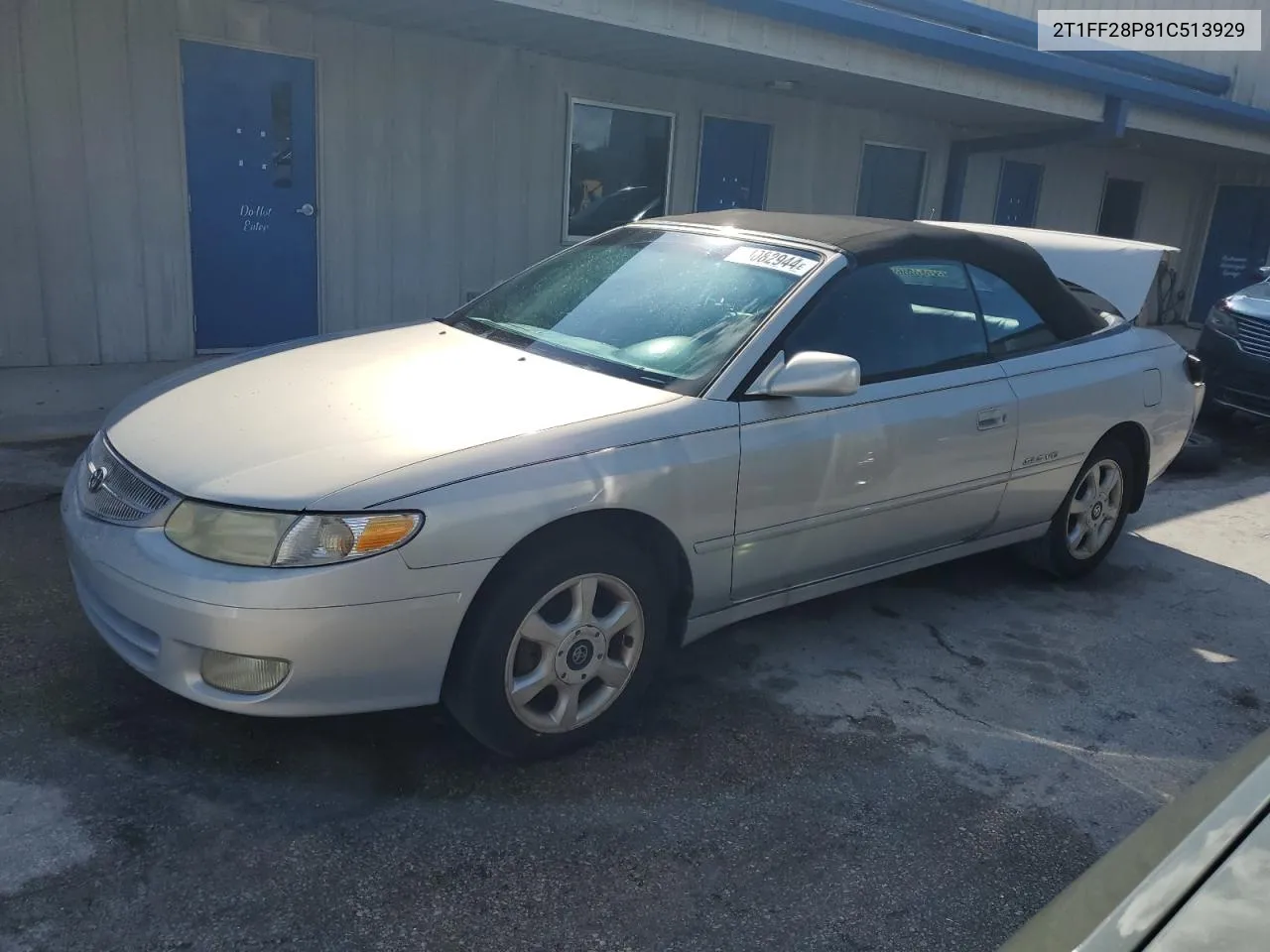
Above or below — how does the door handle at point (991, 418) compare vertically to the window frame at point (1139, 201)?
below

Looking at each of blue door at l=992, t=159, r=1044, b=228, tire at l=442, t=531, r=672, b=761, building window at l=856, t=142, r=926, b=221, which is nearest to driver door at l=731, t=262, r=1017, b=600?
tire at l=442, t=531, r=672, b=761

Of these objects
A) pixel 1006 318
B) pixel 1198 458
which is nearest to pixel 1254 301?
pixel 1198 458

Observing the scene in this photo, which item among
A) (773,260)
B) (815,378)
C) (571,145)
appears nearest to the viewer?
(815,378)

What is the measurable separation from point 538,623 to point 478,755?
49 cm

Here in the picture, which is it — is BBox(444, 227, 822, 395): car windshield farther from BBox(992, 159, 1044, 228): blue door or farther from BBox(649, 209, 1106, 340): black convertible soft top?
BBox(992, 159, 1044, 228): blue door

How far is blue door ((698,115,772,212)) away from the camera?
10.0m

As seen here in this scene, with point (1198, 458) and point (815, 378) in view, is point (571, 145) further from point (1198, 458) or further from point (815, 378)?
point (815, 378)

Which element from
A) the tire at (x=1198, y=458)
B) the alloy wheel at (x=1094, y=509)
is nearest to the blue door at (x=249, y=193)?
the alloy wheel at (x=1094, y=509)

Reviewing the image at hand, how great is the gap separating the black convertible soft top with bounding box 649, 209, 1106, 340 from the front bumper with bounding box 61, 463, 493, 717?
194 centimetres

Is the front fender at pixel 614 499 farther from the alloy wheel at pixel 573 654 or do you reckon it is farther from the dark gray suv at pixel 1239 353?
the dark gray suv at pixel 1239 353

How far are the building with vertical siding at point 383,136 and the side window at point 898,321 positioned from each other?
3.68m

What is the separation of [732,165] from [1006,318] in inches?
252

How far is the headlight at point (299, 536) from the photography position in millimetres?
2625

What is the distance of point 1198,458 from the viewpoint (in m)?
7.50
